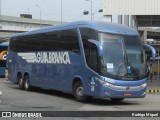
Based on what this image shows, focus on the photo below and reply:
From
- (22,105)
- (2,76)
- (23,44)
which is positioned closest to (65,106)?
(22,105)

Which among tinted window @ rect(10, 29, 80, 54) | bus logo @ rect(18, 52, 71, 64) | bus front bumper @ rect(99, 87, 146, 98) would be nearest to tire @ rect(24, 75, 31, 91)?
bus logo @ rect(18, 52, 71, 64)

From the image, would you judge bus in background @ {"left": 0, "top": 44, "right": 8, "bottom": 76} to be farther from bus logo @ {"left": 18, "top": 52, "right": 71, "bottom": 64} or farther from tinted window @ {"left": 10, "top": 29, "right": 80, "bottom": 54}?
bus logo @ {"left": 18, "top": 52, "right": 71, "bottom": 64}

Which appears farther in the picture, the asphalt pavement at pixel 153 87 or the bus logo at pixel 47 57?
the asphalt pavement at pixel 153 87

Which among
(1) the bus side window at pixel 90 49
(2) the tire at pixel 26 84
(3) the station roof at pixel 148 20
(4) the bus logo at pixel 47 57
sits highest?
(3) the station roof at pixel 148 20

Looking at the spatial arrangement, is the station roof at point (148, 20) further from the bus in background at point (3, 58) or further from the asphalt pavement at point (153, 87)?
the bus in background at point (3, 58)

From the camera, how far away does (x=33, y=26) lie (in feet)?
358

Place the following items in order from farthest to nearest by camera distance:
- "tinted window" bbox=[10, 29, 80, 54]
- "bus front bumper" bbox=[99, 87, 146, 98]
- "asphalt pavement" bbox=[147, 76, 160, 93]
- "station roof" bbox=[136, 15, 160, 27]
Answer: "station roof" bbox=[136, 15, 160, 27], "asphalt pavement" bbox=[147, 76, 160, 93], "tinted window" bbox=[10, 29, 80, 54], "bus front bumper" bbox=[99, 87, 146, 98]

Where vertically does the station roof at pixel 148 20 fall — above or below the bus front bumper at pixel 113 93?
above

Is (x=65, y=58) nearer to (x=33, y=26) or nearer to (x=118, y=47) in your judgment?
(x=118, y=47)

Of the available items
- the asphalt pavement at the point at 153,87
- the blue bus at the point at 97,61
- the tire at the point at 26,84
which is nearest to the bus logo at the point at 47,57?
the blue bus at the point at 97,61

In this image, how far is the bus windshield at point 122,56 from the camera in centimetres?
1708

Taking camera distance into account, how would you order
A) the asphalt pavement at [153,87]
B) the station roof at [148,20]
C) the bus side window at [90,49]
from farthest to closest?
the station roof at [148,20] < the asphalt pavement at [153,87] < the bus side window at [90,49]

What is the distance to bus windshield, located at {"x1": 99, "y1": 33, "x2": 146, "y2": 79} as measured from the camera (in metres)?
17.1

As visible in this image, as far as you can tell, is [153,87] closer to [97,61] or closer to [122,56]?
[122,56]
